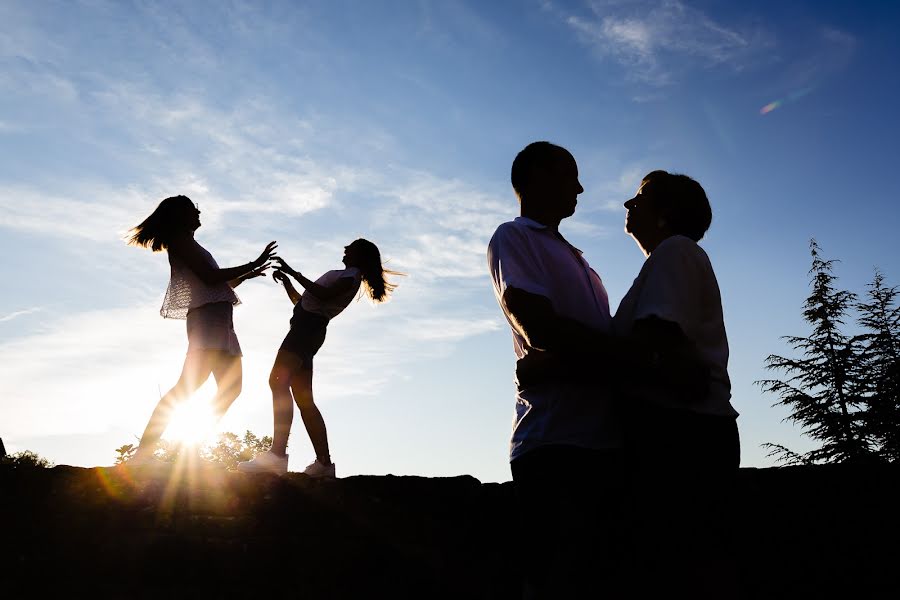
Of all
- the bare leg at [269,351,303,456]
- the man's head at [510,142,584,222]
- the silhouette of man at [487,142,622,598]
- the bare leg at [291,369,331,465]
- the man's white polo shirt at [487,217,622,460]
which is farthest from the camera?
Result: the bare leg at [291,369,331,465]

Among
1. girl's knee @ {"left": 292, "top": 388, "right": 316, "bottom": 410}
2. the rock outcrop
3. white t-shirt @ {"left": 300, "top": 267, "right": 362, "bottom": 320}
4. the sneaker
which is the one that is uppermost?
white t-shirt @ {"left": 300, "top": 267, "right": 362, "bottom": 320}

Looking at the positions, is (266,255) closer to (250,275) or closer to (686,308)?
(250,275)

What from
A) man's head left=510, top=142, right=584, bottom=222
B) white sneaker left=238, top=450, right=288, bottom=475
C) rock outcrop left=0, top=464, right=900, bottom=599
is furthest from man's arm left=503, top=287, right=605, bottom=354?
white sneaker left=238, top=450, right=288, bottom=475

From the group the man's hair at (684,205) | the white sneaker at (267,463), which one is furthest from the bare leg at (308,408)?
the man's hair at (684,205)

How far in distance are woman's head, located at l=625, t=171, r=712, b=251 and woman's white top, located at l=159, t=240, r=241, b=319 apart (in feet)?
12.2

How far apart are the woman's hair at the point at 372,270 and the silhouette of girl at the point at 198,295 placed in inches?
44.3

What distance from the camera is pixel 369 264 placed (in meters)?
6.13

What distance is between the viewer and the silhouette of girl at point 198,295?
5.11 m

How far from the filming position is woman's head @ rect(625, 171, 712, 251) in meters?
2.32

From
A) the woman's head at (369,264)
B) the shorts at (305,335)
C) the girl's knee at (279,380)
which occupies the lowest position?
the girl's knee at (279,380)

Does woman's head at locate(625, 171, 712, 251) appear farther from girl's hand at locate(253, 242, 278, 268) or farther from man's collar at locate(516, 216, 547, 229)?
girl's hand at locate(253, 242, 278, 268)

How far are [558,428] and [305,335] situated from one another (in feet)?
13.3

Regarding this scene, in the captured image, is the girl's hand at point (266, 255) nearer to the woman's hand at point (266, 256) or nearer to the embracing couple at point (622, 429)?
the woman's hand at point (266, 256)

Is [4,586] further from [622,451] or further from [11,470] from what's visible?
[622,451]
